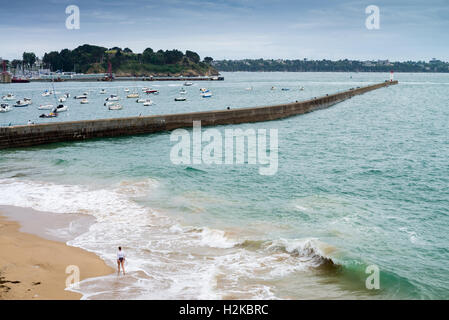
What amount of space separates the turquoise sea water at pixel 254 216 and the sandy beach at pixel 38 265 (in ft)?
2.47

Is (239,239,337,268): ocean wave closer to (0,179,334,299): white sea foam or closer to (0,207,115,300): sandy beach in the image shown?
(0,179,334,299): white sea foam

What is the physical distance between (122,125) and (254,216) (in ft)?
95.0

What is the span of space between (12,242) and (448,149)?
37808 mm

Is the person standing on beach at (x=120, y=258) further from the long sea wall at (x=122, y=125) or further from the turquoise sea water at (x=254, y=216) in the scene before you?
the long sea wall at (x=122, y=125)

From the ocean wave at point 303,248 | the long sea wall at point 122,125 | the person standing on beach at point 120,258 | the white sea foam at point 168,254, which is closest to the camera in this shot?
the white sea foam at point 168,254

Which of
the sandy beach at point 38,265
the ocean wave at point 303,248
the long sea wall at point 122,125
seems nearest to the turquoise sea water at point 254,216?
the ocean wave at point 303,248

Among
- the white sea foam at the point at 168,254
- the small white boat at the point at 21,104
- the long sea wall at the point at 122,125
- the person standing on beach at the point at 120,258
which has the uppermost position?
the small white boat at the point at 21,104

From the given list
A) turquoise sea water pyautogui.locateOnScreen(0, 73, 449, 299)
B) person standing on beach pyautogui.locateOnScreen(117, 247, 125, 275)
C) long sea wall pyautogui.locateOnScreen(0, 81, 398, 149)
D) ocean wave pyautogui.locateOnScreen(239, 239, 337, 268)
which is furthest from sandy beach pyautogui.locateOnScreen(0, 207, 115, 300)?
long sea wall pyautogui.locateOnScreen(0, 81, 398, 149)

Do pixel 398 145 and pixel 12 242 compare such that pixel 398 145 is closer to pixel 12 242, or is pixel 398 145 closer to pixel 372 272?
pixel 372 272

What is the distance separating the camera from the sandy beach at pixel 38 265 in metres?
12.9

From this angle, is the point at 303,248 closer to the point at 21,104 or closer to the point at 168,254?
the point at 168,254

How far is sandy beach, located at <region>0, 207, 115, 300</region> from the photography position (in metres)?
12.9

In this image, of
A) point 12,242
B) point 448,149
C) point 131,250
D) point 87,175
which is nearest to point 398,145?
point 448,149

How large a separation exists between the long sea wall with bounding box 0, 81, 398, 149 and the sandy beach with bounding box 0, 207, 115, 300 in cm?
2253
